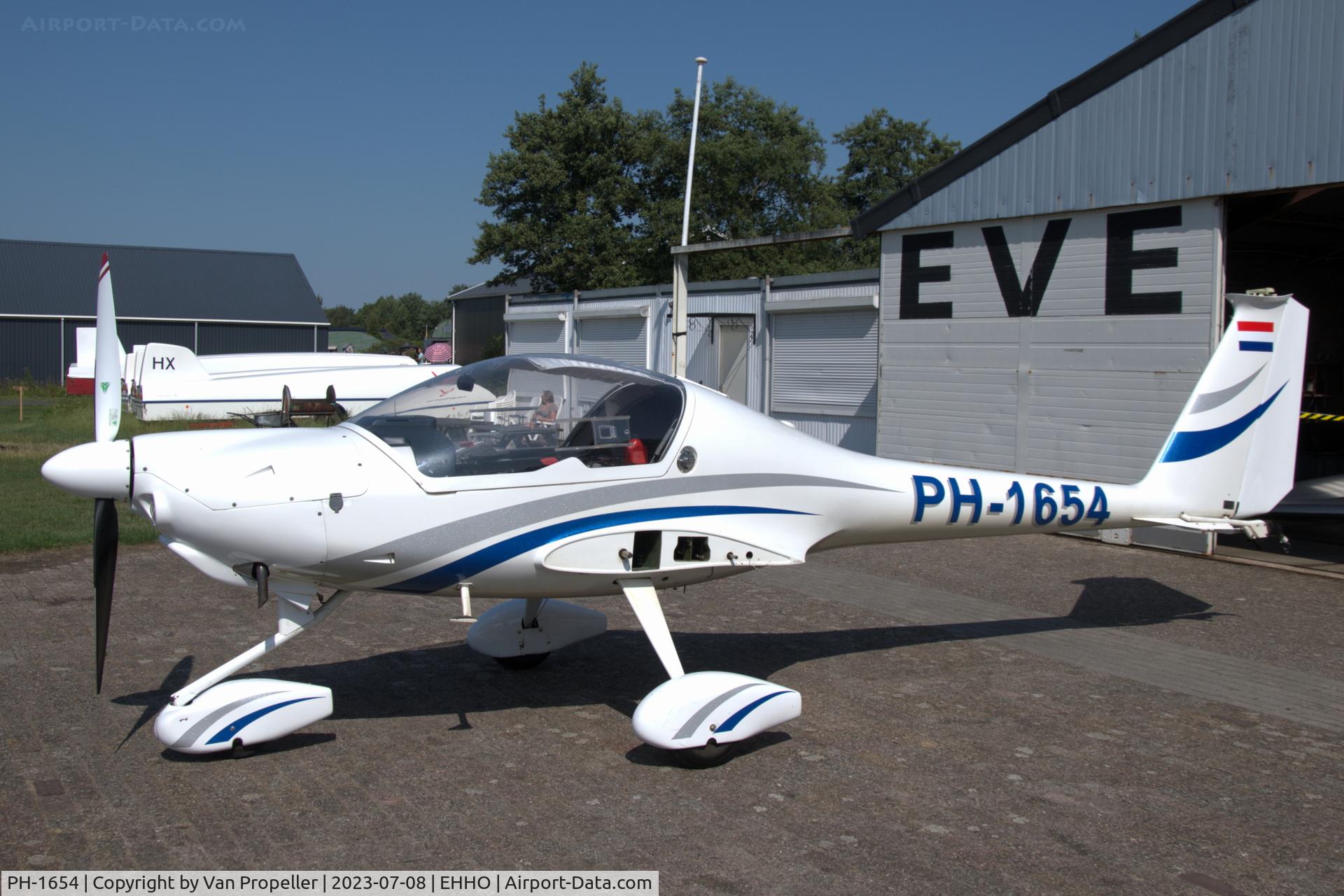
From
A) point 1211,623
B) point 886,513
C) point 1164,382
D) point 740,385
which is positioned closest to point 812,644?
point 886,513

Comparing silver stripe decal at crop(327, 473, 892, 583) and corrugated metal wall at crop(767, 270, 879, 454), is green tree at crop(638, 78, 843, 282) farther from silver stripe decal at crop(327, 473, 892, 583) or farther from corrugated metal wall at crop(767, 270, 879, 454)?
silver stripe decal at crop(327, 473, 892, 583)

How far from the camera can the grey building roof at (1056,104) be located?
10.8m

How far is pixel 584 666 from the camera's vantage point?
6.76 m

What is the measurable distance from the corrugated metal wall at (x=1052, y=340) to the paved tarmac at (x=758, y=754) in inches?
138

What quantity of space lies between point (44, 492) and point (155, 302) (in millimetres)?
35248

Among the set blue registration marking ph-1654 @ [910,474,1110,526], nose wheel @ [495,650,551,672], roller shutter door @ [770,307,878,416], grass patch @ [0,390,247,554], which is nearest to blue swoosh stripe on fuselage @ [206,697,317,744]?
nose wheel @ [495,650,551,672]

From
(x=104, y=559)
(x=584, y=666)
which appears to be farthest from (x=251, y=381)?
(x=104, y=559)

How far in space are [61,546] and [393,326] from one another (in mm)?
121220

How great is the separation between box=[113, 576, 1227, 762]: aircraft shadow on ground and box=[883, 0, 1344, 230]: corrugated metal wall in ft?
15.6

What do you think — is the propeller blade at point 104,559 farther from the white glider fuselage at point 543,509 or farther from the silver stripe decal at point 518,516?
the silver stripe decal at point 518,516

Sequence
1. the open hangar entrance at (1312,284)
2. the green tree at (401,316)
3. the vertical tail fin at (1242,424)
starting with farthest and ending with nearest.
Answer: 1. the green tree at (401,316)
2. the open hangar entrance at (1312,284)
3. the vertical tail fin at (1242,424)

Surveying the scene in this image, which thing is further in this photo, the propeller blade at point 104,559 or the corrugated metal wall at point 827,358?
the corrugated metal wall at point 827,358

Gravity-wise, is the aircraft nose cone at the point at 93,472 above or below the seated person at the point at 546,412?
below

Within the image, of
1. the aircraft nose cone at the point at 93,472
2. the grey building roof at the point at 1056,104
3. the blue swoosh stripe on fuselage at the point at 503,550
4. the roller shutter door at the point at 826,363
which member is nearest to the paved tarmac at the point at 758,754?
the blue swoosh stripe on fuselage at the point at 503,550
